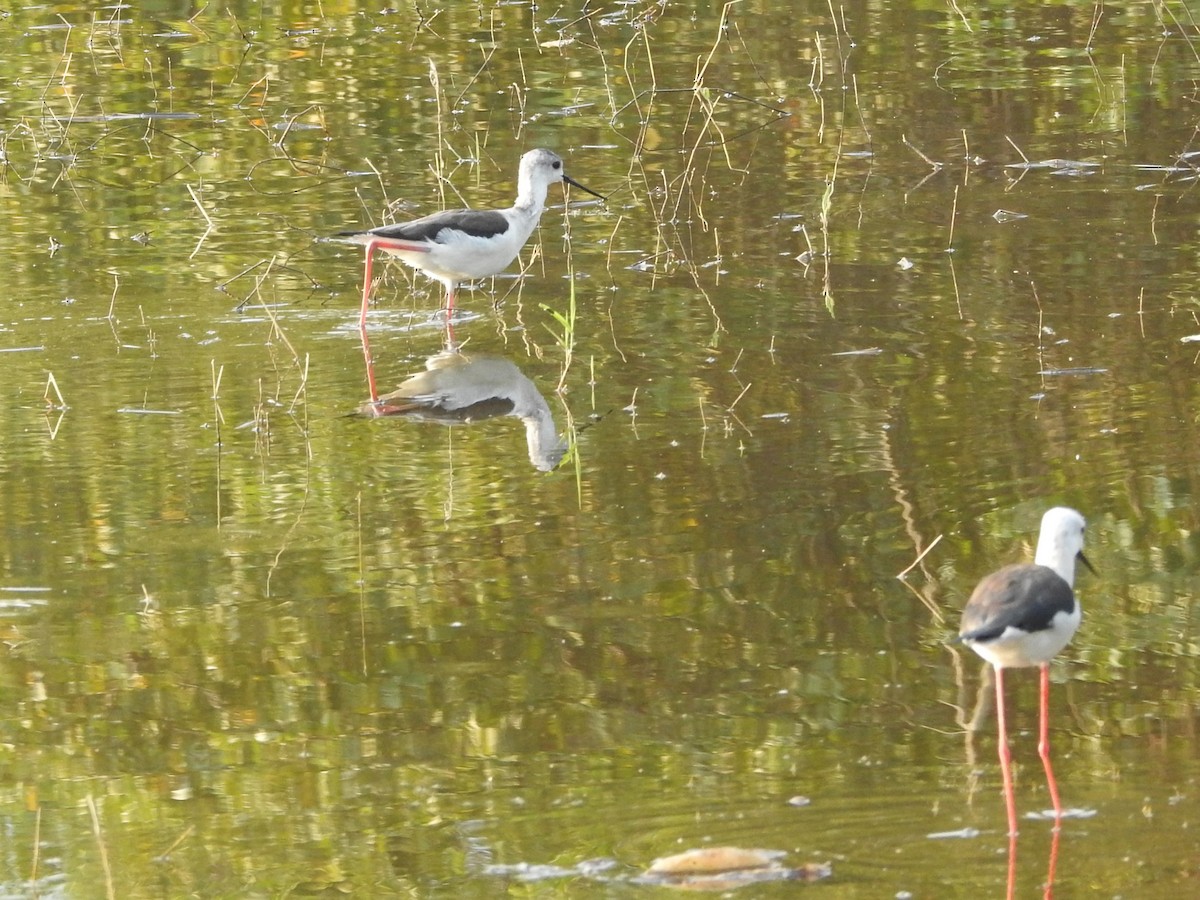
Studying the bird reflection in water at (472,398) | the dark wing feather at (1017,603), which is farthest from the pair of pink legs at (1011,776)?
the bird reflection in water at (472,398)

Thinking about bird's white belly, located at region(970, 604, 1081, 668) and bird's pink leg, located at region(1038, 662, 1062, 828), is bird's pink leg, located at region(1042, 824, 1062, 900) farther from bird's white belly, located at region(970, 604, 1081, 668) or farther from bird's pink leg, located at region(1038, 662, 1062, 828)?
bird's white belly, located at region(970, 604, 1081, 668)

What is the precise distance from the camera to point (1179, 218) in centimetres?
1010

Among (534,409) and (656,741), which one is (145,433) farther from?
(656,741)

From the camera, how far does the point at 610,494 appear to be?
7020mm

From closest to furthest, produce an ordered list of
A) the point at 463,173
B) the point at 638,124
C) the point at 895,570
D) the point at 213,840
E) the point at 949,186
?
the point at 213,840, the point at 895,570, the point at 949,186, the point at 463,173, the point at 638,124

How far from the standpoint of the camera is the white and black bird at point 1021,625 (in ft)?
15.3

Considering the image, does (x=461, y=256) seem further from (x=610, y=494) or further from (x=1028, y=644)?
(x=1028, y=644)

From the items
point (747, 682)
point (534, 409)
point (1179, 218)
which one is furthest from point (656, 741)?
point (1179, 218)

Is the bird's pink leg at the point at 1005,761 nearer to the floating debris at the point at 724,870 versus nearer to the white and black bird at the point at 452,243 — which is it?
the floating debris at the point at 724,870

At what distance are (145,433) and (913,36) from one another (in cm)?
871

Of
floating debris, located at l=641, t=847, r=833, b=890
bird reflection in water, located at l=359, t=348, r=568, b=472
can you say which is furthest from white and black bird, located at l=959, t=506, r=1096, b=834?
bird reflection in water, located at l=359, t=348, r=568, b=472

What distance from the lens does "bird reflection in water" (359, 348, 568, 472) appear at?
7848 millimetres

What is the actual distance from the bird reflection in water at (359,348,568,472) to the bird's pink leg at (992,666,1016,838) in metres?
2.82

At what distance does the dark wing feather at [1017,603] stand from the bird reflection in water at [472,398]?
2.86 meters
